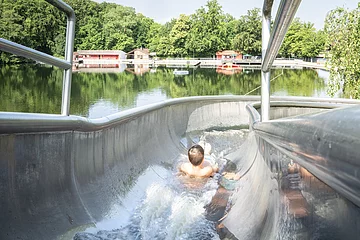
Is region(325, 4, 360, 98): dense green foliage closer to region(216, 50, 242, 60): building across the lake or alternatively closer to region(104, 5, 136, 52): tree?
region(216, 50, 242, 60): building across the lake

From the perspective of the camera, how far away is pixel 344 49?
12531 millimetres

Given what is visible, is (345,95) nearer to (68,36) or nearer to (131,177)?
(131,177)

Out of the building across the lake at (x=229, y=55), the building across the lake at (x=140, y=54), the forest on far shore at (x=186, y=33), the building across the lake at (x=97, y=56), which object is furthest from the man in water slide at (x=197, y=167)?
the building across the lake at (x=140, y=54)

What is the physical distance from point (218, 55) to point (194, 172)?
4066 inches

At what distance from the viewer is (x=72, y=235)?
208 cm

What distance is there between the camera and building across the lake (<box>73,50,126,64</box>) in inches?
4119

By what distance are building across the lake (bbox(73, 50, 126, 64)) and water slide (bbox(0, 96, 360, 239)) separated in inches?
4099

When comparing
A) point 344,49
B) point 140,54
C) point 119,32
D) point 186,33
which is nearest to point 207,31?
point 186,33

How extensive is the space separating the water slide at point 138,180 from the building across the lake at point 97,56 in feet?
342

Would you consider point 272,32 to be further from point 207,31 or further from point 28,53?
point 207,31

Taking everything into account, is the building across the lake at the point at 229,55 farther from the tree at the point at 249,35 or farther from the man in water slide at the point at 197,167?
the man in water slide at the point at 197,167

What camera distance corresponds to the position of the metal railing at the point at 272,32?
1378 mm

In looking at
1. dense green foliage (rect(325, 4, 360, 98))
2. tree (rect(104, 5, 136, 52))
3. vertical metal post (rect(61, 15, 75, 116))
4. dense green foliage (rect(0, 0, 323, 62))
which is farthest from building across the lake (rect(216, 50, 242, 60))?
vertical metal post (rect(61, 15, 75, 116))

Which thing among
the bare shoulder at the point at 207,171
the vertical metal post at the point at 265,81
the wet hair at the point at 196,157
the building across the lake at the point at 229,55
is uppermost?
the building across the lake at the point at 229,55
